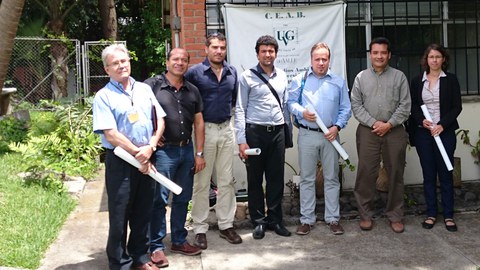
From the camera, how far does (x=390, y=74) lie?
19.3 feet

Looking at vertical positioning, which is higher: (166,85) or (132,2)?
(132,2)

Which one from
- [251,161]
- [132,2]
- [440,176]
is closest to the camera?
[251,161]

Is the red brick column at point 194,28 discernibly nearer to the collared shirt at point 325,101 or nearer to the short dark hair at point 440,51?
the collared shirt at point 325,101

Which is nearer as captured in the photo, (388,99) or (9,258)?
(9,258)

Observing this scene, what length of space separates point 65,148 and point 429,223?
18.8ft

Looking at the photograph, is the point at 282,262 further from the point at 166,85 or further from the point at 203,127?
the point at 166,85

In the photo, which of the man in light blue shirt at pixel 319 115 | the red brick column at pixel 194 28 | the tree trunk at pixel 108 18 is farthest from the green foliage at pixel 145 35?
the man in light blue shirt at pixel 319 115

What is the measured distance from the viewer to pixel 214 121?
5414mm

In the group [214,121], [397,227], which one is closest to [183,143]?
[214,121]

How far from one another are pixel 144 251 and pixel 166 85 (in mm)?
1432

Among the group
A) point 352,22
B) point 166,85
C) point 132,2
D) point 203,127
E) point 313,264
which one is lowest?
point 313,264

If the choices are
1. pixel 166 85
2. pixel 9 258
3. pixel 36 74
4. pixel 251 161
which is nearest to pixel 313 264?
pixel 251 161

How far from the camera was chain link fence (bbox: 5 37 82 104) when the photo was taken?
1809cm

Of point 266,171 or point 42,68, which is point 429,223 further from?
point 42,68
